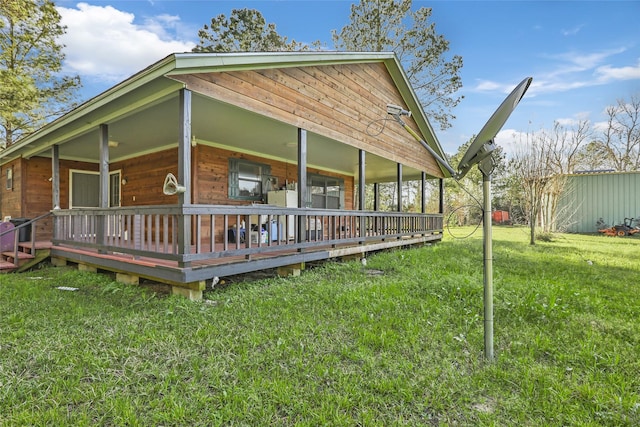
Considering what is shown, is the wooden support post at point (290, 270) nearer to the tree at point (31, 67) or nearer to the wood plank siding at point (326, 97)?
the wood plank siding at point (326, 97)

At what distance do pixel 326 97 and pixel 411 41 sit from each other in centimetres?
1289

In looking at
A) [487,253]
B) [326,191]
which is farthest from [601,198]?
[487,253]

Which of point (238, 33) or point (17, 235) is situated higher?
point (238, 33)

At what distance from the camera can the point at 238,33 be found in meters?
18.8

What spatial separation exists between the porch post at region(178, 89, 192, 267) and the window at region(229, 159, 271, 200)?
4021mm

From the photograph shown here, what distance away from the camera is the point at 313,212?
19.1 feet

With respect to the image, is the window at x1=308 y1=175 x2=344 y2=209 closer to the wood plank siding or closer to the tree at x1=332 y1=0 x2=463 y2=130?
the wood plank siding

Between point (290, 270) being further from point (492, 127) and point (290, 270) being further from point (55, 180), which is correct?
point (55, 180)

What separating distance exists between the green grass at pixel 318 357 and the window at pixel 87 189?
16.2ft

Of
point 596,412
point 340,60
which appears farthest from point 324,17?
point 596,412

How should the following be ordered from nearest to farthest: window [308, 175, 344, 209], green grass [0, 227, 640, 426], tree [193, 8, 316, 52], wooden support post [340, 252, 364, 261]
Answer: green grass [0, 227, 640, 426] → wooden support post [340, 252, 364, 261] → window [308, 175, 344, 209] → tree [193, 8, 316, 52]

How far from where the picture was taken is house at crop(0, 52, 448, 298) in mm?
4137

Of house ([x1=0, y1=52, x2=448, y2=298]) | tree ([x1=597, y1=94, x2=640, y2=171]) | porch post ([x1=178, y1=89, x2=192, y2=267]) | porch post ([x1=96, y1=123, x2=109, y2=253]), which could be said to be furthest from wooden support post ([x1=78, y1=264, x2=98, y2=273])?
tree ([x1=597, y1=94, x2=640, y2=171])

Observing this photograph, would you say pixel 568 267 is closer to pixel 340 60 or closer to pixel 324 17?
pixel 340 60
